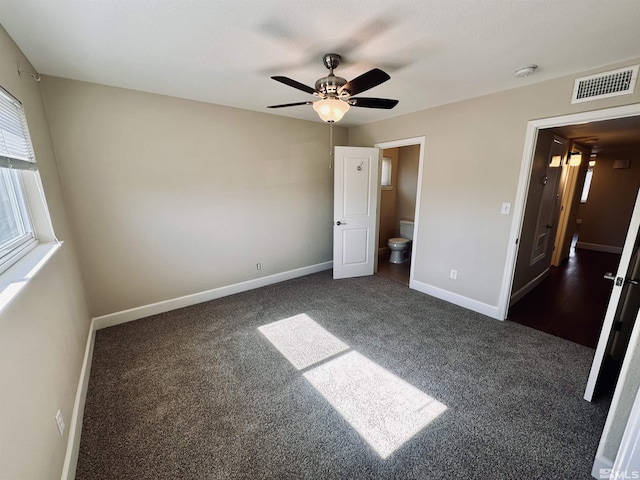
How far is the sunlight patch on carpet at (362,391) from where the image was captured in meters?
1.61

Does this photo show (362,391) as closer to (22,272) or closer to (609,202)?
(22,272)

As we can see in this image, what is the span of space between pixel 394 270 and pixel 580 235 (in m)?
5.07

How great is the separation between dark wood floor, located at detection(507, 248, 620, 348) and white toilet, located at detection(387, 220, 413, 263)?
1909 mm

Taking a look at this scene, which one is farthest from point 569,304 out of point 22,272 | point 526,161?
point 22,272

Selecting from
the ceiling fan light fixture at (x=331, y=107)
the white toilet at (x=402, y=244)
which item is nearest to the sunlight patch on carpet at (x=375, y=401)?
the ceiling fan light fixture at (x=331, y=107)

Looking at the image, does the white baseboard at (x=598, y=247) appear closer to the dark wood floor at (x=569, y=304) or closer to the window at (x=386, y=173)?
the dark wood floor at (x=569, y=304)

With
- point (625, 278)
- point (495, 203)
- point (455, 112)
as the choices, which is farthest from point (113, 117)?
point (625, 278)

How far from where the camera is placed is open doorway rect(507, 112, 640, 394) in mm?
2855

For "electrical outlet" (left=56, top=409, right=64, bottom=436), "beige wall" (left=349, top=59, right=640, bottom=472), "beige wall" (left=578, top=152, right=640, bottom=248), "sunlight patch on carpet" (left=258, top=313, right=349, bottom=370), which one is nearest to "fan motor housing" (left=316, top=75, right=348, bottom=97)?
"beige wall" (left=349, top=59, right=640, bottom=472)

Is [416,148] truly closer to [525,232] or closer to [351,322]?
[525,232]

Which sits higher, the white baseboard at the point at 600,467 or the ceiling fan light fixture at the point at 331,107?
the ceiling fan light fixture at the point at 331,107

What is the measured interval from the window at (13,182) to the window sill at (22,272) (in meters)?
0.04

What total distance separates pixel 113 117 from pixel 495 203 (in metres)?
3.96

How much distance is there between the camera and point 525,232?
3.17 metres
